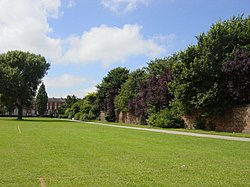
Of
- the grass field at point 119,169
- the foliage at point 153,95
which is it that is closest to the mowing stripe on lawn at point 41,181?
the grass field at point 119,169

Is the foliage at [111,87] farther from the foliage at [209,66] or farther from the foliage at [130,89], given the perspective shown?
the foliage at [209,66]

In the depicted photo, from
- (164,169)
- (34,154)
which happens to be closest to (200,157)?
(164,169)

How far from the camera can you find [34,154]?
38.2 ft

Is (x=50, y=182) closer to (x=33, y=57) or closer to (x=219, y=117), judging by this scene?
(x=219, y=117)

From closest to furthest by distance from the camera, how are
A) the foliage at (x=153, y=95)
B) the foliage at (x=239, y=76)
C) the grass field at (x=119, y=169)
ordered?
1. the grass field at (x=119, y=169)
2. the foliage at (x=239, y=76)
3. the foliage at (x=153, y=95)

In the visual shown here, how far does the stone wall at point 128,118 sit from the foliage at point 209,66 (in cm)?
2074

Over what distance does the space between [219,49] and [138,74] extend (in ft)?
78.4

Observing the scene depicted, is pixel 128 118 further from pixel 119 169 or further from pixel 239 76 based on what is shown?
pixel 119 169

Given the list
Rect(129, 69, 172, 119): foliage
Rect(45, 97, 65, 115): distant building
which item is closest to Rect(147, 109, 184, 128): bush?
Rect(129, 69, 172, 119): foliage

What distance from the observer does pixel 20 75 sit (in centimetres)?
5800

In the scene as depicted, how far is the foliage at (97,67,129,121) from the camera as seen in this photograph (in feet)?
207

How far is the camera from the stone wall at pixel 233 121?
2805 centimetres

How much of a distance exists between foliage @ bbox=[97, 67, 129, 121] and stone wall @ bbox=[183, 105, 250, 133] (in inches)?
1260

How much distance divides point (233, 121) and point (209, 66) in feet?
18.5
